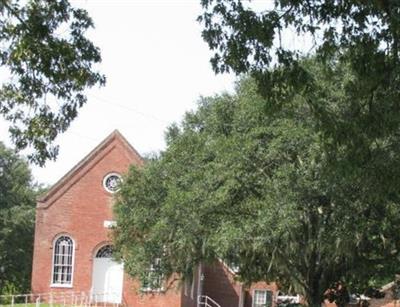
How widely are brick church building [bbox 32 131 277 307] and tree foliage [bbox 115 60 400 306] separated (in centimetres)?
1208

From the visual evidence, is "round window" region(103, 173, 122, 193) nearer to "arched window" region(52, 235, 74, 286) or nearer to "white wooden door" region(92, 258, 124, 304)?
"arched window" region(52, 235, 74, 286)

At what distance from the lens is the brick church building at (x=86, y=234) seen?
40062 millimetres

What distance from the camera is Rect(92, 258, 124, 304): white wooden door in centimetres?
4034

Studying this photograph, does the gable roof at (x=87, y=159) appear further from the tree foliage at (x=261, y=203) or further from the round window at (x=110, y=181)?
the tree foliage at (x=261, y=203)

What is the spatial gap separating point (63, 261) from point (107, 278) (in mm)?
2529

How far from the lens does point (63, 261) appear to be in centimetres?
4056

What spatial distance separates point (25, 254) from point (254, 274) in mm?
34862

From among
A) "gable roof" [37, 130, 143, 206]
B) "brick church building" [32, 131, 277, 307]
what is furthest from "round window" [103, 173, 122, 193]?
"gable roof" [37, 130, 143, 206]

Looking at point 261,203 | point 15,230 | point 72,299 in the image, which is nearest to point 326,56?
point 261,203

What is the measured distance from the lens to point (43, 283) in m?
40.1

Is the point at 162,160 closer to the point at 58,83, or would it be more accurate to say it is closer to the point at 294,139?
the point at 294,139

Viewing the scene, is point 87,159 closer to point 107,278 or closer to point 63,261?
point 63,261

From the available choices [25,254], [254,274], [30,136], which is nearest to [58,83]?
[30,136]

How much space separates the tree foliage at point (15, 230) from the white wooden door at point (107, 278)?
1584cm
